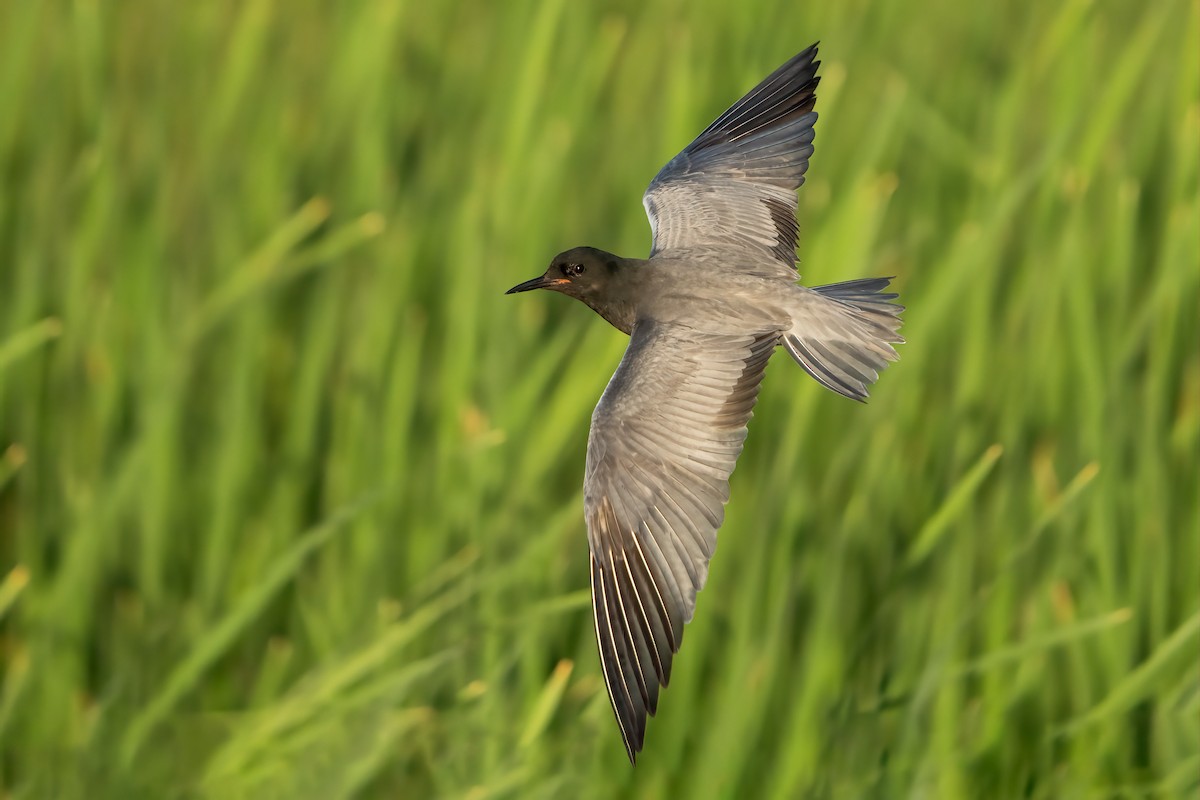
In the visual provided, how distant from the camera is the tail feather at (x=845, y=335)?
8.93 feet

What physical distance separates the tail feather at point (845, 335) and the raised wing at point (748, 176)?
35cm

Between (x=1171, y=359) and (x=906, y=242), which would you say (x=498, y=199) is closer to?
(x=906, y=242)

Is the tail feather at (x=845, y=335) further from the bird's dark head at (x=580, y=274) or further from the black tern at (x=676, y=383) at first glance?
the bird's dark head at (x=580, y=274)

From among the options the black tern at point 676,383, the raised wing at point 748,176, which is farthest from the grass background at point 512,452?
the black tern at point 676,383

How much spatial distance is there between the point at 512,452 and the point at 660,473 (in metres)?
0.59

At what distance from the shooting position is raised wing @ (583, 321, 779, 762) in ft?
8.23

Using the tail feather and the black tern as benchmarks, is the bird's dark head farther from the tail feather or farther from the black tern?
the tail feather

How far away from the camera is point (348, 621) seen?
306cm

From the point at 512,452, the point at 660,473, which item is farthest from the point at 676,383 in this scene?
the point at 512,452

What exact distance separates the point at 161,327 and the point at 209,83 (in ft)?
2.97

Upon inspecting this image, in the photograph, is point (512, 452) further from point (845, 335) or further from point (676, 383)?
point (845, 335)

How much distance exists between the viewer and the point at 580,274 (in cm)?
299

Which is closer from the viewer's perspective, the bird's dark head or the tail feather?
the tail feather

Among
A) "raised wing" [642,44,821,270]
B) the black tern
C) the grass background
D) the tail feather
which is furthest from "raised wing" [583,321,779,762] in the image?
"raised wing" [642,44,821,270]
